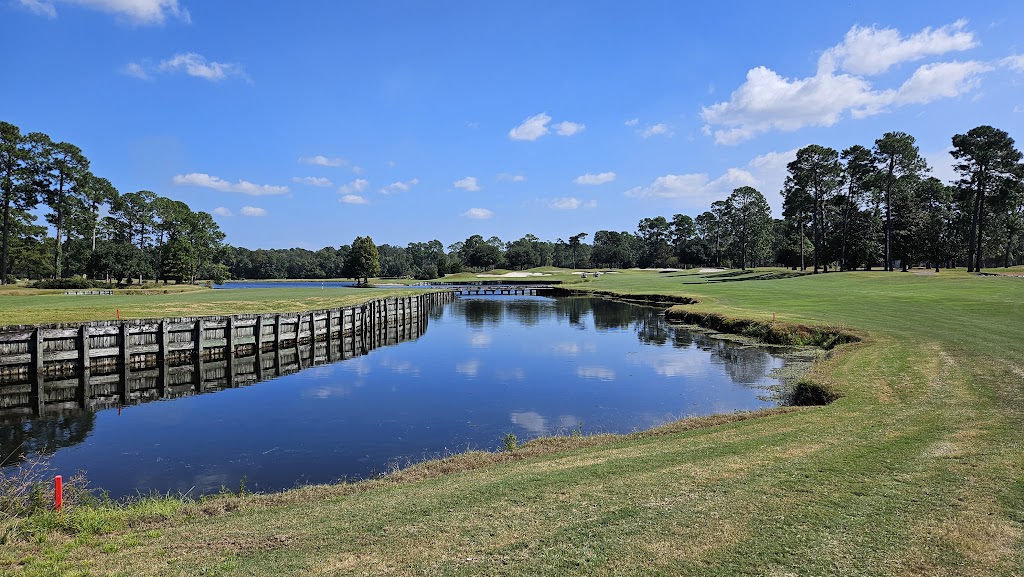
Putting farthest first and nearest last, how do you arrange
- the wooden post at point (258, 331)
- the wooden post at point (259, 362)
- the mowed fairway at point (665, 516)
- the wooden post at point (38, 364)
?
the wooden post at point (258, 331), the wooden post at point (259, 362), the wooden post at point (38, 364), the mowed fairway at point (665, 516)

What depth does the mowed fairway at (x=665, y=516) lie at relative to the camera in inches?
236

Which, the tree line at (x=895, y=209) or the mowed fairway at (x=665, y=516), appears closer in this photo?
the mowed fairway at (x=665, y=516)

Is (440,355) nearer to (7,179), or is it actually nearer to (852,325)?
(852,325)

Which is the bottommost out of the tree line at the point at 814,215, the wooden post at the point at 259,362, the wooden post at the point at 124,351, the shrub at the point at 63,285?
the wooden post at the point at 259,362

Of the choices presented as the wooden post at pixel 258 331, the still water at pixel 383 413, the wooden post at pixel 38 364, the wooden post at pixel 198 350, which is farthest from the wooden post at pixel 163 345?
the still water at pixel 383 413

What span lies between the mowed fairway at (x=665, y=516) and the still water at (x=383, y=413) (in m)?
3.79

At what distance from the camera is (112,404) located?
20500 mm

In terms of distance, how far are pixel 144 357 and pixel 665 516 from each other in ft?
89.7

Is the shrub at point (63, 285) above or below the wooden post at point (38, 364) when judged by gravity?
above

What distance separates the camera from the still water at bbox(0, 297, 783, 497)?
546 inches

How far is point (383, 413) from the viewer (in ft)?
61.9

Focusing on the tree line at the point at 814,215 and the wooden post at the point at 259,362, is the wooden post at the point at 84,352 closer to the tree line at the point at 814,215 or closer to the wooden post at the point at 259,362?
the wooden post at the point at 259,362

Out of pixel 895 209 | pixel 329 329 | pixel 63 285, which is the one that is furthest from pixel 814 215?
pixel 63 285

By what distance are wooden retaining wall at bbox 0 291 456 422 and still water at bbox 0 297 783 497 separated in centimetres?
197
